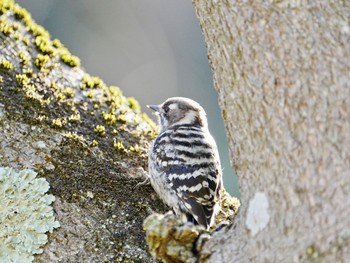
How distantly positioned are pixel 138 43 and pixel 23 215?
8.80 m

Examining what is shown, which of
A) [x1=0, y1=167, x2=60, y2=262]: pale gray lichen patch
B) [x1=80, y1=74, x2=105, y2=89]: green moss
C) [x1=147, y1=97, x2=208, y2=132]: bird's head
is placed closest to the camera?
[x1=0, y1=167, x2=60, y2=262]: pale gray lichen patch

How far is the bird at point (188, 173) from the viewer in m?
4.61

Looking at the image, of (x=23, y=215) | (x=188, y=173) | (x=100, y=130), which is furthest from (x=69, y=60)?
(x=23, y=215)

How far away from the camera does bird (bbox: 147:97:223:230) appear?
4.61 metres

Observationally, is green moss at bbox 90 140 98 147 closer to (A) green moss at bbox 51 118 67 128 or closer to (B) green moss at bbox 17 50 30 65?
(A) green moss at bbox 51 118 67 128

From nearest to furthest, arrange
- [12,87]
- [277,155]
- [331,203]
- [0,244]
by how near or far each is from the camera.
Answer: [331,203]
[277,155]
[0,244]
[12,87]

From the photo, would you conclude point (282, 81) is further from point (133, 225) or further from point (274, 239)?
point (133, 225)

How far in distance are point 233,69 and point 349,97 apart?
627 millimetres

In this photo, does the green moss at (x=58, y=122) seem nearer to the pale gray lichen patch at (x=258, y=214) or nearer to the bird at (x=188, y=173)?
the bird at (x=188, y=173)

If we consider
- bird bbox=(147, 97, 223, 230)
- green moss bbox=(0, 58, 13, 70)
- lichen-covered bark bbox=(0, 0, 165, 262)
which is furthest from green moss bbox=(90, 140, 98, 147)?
green moss bbox=(0, 58, 13, 70)

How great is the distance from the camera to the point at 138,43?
1236 centimetres

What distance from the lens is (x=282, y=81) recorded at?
3023 mm

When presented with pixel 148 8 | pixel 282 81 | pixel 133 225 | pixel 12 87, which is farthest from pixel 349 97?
pixel 148 8

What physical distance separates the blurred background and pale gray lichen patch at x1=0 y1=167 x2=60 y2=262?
7130 mm
